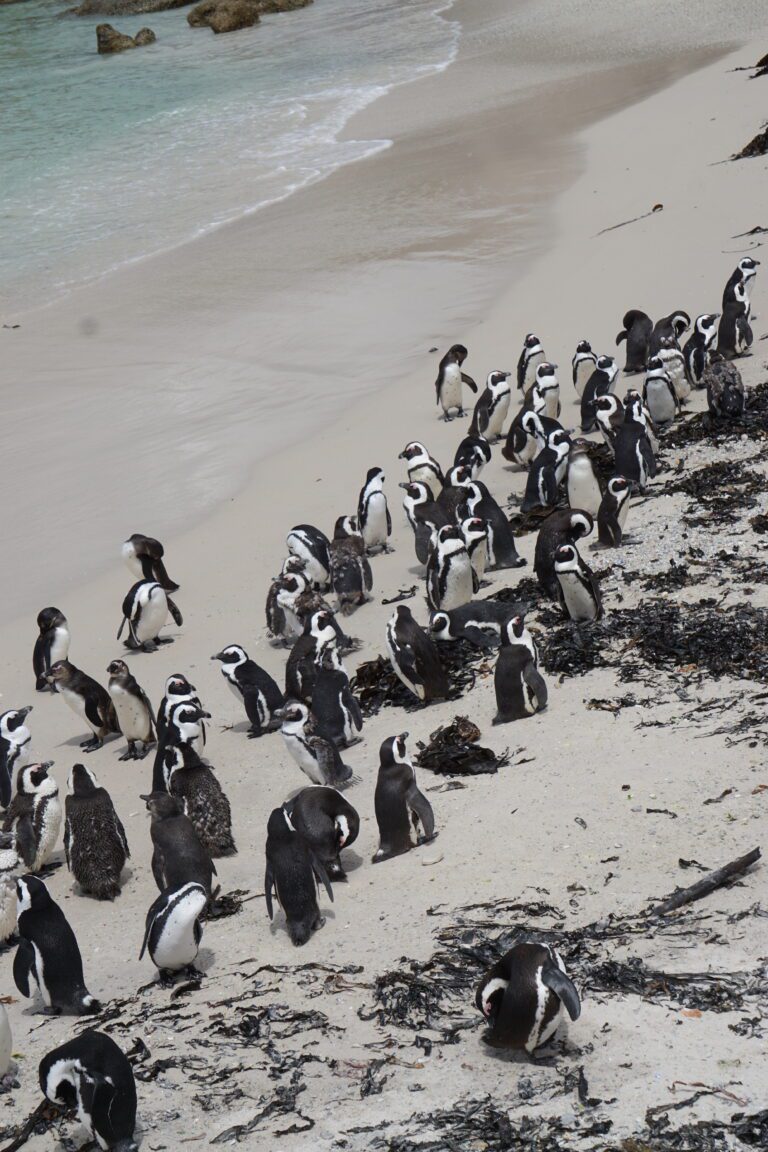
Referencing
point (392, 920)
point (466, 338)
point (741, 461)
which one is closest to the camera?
point (392, 920)

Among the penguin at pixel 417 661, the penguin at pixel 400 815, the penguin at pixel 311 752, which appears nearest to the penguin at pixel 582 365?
the penguin at pixel 417 661

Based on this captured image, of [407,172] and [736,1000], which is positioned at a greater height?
[407,172]

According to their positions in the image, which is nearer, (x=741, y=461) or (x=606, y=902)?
(x=606, y=902)

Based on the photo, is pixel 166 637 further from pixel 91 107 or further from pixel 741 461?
pixel 91 107

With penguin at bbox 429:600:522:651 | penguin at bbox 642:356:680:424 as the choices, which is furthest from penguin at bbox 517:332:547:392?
penguin at bbox 429:600:522:651

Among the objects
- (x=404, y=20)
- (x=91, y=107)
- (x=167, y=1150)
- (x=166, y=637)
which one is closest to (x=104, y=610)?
(x=166, y=637)

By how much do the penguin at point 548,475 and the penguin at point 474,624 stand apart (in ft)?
6.69

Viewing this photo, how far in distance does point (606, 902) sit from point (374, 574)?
16.6 feet

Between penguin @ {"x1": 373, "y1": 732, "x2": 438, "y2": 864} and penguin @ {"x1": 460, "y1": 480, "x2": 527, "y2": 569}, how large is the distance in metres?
3.29

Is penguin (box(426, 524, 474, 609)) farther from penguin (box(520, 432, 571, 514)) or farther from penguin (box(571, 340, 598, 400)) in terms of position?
penguin (box(571, 340, 598, 400))

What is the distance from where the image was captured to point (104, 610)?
10.4 m

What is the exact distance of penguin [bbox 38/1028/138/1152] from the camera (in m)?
4.45

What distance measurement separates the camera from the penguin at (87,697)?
8.62 metres

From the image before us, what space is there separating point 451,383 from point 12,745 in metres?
5.65
